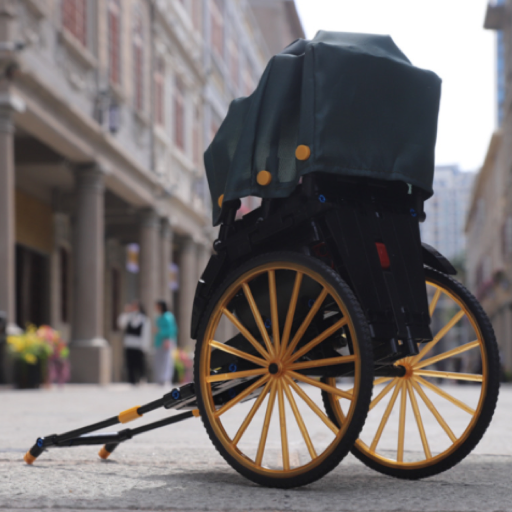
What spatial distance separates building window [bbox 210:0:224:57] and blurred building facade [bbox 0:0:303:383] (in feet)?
0.22

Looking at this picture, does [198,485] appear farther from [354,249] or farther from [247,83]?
[247,83]

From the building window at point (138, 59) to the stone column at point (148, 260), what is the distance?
262cm

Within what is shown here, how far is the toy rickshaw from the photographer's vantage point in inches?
141

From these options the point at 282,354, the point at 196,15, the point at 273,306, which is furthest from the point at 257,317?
the point at 196,15

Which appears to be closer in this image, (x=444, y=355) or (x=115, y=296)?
(x=444, y=355)

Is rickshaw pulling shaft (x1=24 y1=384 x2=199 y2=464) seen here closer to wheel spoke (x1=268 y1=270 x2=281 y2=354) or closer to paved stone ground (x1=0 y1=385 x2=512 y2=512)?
paved stone ground (x1=0 y1=385 x2=512 y2=512)

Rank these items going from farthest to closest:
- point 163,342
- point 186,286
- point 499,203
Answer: point 499,203, point 186,286, point 163,342

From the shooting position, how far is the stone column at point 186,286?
27.0 metres

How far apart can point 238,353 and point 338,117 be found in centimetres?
97

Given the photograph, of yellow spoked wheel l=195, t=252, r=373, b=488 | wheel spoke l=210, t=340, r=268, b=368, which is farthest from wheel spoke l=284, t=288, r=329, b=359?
wheel spoke l=210, t=340, r=268, b=368

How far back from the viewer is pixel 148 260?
22641 millimetres

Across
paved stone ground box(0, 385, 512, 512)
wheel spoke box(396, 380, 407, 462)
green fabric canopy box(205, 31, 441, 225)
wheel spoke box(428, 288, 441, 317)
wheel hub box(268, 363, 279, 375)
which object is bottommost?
paved stone ground box(0, 385, 512, 512)

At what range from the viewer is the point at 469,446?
12.3 feet

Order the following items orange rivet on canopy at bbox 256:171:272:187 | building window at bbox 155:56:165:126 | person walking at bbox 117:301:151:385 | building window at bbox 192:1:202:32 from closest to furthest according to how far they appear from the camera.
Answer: orange rivet on canopy at bbox 256:171:272:187 < person walking at bbox 117:301:151:385 < building window at bbox 155:56:165:126 < building window at bbox 192:1:202:32
